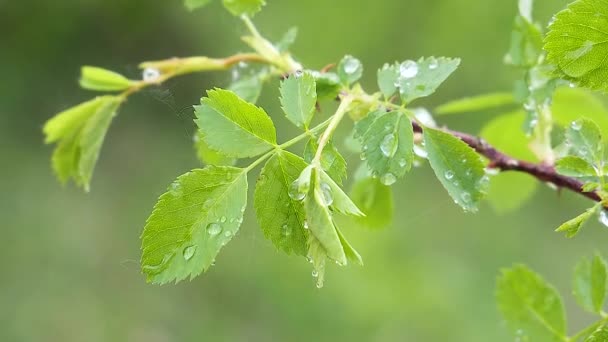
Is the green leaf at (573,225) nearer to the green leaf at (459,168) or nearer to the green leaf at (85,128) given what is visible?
the green leaf at (459,168)

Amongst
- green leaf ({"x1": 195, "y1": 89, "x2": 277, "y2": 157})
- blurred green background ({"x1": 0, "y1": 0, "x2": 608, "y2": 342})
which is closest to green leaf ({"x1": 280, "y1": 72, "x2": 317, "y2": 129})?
green leaf ({"x1": 195, "y1": 89, "x2": 277, "y2": 157})

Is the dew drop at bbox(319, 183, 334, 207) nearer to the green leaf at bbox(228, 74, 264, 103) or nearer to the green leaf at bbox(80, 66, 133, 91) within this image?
the green leaf at bbox(228, 74, 264, 103)

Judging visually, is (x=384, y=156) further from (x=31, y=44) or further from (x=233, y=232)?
(x=31, y=44)

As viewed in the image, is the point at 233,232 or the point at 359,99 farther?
the point at 359,99

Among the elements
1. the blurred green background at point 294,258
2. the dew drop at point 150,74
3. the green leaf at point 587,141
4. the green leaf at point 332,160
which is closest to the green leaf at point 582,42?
the green leaf at point 587,141

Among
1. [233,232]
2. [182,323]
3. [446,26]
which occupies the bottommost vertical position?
[182,323]

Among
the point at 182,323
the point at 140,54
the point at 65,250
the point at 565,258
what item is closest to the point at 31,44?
the point at 140,54

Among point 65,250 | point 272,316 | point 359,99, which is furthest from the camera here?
A: point 65,250

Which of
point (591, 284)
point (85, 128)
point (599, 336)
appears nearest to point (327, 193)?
point (599, 336)
